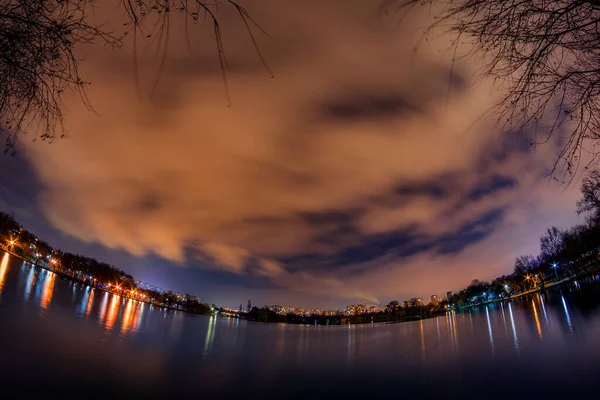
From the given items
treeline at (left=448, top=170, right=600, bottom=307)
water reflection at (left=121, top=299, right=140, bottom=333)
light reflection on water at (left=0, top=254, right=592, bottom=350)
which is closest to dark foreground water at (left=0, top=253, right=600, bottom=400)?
light reflection on water at (left=0, top=254, right=592, bottom=350)

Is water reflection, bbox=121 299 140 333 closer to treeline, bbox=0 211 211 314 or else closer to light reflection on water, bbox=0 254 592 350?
light reflection on water, bbox=0 254 592 350

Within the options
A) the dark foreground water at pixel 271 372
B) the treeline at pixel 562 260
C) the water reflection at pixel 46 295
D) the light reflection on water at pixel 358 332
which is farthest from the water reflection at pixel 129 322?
the treeline at pixel 562 260

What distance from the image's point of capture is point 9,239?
9662cm

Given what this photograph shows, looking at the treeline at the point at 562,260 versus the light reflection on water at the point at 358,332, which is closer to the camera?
the light reflection on water at the point at 358,332

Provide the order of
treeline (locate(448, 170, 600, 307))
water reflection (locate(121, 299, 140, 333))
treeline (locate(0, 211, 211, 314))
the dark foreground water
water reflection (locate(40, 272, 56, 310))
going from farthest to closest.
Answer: treeline (locate(0, 211, 211, 314)) → treeline (locate(448, 170, 600, 307)) → water reflection (locate(40, 272, 56, 310)) → water reflection (locate(121, 299, 140, 333)) → the dark foreground water

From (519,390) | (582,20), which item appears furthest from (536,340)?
(582,20)

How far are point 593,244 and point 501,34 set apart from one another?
8828 cm

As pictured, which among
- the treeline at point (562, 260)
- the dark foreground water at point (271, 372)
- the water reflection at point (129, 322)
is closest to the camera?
the dark foreground water at point (271, 372)

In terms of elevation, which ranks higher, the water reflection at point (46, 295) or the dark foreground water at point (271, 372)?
the water reflection at point (46, 295)

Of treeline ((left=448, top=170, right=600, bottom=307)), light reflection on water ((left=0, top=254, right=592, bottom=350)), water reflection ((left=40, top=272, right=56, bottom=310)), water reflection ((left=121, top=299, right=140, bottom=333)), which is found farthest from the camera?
treeline ((left=448, top=170, right=600, bottom=307))

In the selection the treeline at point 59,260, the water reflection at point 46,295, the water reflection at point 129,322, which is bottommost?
the water reflection at point 129,322

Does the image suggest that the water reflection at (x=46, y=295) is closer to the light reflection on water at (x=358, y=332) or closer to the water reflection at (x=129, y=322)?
the light reflection on water at (x=358, y=332)

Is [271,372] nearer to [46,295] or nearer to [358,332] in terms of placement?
[46,295]

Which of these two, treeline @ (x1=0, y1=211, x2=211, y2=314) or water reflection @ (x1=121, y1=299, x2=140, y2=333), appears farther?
treeline @ (x1=0, y1=211, x2=211, y2=314)
